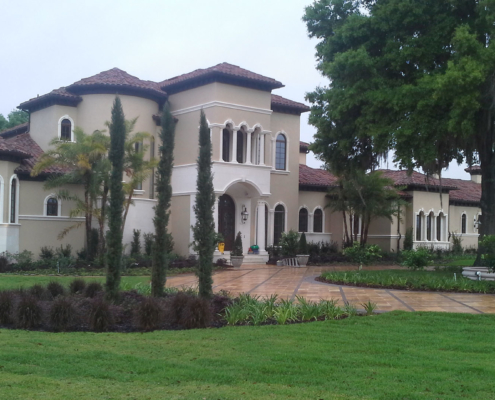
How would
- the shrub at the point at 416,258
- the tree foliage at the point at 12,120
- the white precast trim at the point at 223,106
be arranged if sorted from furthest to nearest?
1. the tree foliage at the point at 12,120
2. the white precast trim at the point at 223,106
3. the shrub at the point at 416,258

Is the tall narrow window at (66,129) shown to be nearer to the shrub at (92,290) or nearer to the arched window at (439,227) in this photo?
the shrub at (92,290)

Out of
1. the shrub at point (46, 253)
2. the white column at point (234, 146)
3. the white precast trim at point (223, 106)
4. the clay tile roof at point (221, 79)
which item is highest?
the clay tile roof at point (221, 79)

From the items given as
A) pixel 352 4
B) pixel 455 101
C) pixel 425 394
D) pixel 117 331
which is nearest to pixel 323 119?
pixel 352 4

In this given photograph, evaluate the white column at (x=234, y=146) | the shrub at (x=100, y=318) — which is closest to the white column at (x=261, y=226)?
the white column at (x=234, y=146)

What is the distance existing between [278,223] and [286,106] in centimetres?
602

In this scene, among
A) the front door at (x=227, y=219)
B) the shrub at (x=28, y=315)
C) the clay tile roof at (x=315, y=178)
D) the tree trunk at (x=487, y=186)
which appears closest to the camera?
the shrub at (x=28, y=315)

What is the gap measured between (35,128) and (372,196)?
1666cm

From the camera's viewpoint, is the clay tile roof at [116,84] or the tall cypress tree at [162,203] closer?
the tall cypress tree at [162,203]

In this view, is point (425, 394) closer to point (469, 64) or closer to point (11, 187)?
point (469, 64)

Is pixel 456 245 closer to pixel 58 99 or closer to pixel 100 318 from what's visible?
pixel 58 99

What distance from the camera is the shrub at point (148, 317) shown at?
30.8ft

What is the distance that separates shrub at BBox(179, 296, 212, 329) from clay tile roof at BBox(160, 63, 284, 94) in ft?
55.9

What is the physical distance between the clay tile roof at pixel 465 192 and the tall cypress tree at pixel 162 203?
29.1 meters

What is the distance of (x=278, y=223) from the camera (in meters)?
29.9
